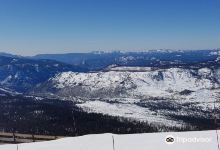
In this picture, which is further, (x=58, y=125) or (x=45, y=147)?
(x=58, y=125)

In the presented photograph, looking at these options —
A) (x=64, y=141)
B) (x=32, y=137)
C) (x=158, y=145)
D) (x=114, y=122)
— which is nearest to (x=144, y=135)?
(x=158, y=145)

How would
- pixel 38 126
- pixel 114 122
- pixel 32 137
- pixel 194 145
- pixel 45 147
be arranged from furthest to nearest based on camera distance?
pixel 114 122 < pixel 38 126 < pixel 32 137 < pixel 45 147 < pixel 194 145

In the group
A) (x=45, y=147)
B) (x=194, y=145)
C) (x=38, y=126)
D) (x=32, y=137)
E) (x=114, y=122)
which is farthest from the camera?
(x=114, y=122)

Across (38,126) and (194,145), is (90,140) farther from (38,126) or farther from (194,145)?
(38,126)

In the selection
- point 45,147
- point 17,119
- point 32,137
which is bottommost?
point 17,119

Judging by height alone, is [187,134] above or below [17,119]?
above

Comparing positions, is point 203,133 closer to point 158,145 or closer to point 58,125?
point 158,145
